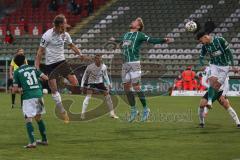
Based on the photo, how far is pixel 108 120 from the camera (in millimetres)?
16828

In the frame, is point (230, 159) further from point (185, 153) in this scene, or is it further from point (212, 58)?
point (212, 58)

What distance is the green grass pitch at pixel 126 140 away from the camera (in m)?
10.1

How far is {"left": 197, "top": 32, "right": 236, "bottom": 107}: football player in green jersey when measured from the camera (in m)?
14.4

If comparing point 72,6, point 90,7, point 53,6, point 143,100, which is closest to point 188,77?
point 90,7

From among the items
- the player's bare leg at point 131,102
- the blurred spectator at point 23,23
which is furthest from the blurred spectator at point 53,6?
the player's bare leg at point 131,102

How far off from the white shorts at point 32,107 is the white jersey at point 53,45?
409cm

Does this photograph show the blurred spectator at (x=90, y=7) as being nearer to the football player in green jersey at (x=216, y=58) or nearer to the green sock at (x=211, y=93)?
the football player in green jersey at (x=216, y=58)

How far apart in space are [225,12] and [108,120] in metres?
24.3

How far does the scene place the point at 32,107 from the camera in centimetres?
1105

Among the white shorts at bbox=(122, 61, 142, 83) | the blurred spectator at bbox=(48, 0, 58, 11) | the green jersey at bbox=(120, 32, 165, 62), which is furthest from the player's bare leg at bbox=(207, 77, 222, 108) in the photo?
the blurred spectator at bbox=(48, 0, 58, 11)

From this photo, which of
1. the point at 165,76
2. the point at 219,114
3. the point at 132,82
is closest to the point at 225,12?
the point at 165,76

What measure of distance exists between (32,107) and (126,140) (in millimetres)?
2234

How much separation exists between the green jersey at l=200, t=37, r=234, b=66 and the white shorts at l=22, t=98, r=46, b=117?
513cm

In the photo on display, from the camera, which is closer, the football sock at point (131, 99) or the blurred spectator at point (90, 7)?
the football sock at point (131, 99)
